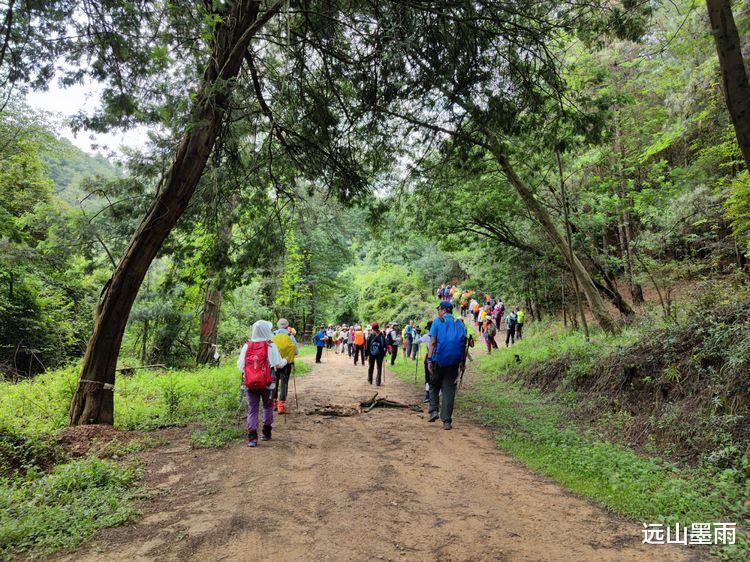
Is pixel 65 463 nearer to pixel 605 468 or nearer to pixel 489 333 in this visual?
pixel 605 468

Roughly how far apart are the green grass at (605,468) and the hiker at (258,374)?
3.71m

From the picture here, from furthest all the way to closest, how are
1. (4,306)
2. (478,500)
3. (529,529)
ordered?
1. (4,306)
2. (478,500)
3. (529,529)

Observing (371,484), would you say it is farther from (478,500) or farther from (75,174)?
(75,174)

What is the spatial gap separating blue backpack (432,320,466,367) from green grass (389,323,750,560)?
1.46 meters

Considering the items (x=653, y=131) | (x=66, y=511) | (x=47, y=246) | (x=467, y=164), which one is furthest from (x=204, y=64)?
(x=653, y=131)

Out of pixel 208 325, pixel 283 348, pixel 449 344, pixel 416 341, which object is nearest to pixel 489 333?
pixel 416 341

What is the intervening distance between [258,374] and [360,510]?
2.90m

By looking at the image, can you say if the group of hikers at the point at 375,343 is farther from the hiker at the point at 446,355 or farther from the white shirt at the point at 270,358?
the white shirt at the point at 270,358

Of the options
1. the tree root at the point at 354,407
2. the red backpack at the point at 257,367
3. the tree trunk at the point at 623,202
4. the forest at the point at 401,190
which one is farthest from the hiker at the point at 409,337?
the red backpack at the point at 257,367

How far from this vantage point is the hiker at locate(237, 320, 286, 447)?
6383 millimetres

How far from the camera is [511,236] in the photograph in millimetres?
15086

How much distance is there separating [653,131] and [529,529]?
16.6m

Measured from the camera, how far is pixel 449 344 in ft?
24.9

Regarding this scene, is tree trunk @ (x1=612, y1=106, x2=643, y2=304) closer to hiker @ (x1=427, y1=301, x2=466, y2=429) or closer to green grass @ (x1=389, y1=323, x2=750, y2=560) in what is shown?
green grass @ (x1=389, y1=323, x2=750, y2=560)
